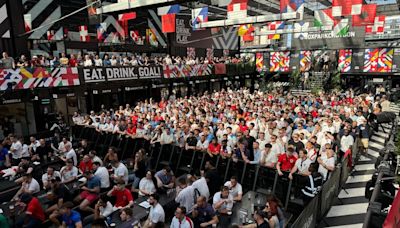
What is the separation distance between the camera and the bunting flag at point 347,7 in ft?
38.7

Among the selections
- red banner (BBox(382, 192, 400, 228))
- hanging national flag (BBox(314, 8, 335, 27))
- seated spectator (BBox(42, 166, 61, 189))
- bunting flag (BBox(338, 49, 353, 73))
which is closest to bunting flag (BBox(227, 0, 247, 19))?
hanging national flag (BBox(314, 8, 335, 27))

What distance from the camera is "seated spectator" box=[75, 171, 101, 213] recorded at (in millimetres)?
7063

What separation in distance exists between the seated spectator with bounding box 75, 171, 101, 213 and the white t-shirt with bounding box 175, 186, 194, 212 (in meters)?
2.23

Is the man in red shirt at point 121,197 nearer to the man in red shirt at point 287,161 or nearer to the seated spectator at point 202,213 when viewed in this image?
the seated spectator at point 202,213

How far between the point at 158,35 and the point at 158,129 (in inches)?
614

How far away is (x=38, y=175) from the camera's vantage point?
8992mm

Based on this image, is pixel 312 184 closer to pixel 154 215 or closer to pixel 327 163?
pixel 327 163

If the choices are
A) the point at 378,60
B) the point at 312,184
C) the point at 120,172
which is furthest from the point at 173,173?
the point at 378,60

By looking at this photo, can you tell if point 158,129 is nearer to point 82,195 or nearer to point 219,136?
point 219,136

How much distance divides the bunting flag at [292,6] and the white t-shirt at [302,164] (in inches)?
272

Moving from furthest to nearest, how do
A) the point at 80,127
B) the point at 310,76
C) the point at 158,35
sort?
the point at 310,76
the point at 158,35
the point at 80,127

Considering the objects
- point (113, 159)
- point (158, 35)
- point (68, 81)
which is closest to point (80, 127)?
point (68, 81)

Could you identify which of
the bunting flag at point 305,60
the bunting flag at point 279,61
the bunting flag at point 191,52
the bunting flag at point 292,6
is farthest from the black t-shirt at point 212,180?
the bunting flag at point 279,61

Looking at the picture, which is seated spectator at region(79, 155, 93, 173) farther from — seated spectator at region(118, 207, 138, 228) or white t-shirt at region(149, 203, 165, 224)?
white t-shirt at region(149, 203, 165, 224)
